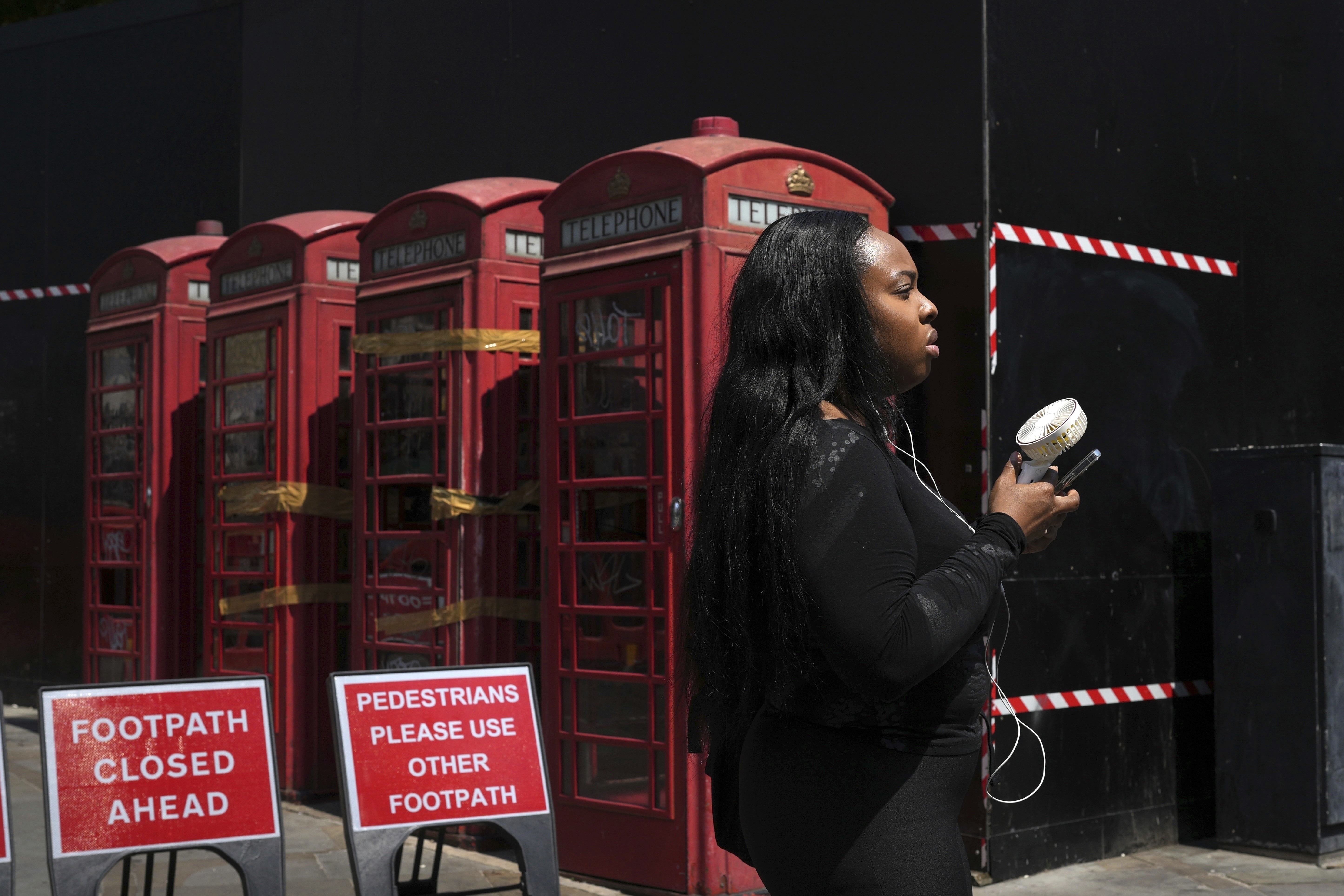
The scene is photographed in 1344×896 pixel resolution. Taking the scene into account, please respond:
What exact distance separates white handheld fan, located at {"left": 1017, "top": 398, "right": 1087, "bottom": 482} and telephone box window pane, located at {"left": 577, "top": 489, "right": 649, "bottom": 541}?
323 cm

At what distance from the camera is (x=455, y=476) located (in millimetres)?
6602

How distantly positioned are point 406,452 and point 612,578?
150 cm

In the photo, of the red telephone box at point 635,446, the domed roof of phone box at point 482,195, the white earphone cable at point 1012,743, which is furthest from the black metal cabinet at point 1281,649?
the domed roof of phone box at point 482,195

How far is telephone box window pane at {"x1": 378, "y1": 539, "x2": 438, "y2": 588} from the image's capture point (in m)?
6.86

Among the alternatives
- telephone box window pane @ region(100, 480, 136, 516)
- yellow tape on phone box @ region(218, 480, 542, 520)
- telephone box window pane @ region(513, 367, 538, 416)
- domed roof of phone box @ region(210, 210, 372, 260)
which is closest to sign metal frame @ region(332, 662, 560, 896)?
telephone box window pane @ region(513, 367, 538, 416)

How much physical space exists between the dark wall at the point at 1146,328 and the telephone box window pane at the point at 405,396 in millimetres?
2537

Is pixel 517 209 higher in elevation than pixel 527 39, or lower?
lower

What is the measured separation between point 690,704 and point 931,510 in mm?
600

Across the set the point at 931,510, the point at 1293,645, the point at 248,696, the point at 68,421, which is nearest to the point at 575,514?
the point at 248,696

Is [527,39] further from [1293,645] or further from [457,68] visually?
[1293,645]

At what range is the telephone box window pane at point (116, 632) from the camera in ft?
29.7

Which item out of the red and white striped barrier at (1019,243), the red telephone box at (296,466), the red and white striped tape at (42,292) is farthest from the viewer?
the red and white striped tape at (42,292)

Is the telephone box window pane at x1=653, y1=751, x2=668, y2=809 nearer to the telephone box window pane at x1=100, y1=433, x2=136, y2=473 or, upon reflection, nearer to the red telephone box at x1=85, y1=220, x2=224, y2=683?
the red telephone box at x1=85, y1=220, x2=224, y2=683

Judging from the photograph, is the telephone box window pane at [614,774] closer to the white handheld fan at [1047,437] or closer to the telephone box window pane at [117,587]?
the white handheld fan at [1047,437]
